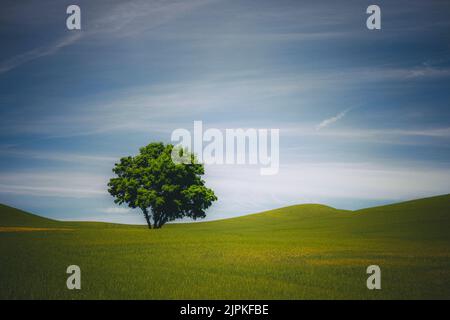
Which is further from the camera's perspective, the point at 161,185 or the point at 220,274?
the point at 161,185

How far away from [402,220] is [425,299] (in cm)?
5904

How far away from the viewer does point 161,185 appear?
6688 centimetres

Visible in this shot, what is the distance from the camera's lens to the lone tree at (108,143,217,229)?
215 ft

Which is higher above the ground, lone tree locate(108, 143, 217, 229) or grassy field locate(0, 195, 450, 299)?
lone tree locate(108, 143, 217, 229)

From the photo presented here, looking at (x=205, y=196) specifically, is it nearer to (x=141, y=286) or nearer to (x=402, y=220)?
(x=402, y=220)

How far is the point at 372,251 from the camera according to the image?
34.6 metres

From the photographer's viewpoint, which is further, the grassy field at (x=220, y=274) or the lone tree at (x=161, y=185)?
the lone tree at (x=161, y=185)

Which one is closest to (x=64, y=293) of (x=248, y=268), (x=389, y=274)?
(x=248, y=268)

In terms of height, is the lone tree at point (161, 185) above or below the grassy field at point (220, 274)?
above

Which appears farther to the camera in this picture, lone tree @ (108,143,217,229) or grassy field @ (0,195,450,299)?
lone tree @ (108,143,217,229)

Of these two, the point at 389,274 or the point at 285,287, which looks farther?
the point at 389,274

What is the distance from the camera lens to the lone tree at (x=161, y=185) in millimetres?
65500
